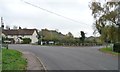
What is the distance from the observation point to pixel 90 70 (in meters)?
21.5

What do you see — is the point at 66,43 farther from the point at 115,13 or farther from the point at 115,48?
the point at 115,13

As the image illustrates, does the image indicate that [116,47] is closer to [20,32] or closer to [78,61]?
[78,61]

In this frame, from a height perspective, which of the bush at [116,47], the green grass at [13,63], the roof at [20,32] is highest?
the roof at [20,32]

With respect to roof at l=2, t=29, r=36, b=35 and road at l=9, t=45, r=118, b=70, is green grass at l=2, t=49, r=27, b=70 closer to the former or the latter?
road at l=9, t=45, r=118, b=70

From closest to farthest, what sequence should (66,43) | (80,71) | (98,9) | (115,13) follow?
(80,71), (115,13), (98,9), (66,43)

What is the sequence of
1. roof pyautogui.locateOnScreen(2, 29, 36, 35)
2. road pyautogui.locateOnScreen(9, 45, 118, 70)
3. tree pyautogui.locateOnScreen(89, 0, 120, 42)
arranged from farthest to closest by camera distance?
1. roof pyautogui.locateOnScreen(2, 29, 36, 35)
2. tree pyautogui.locateOnScreen(89, 0, 120, 42)
3. road pyautogui.locateOnScreen(9, 45, 118, 70)

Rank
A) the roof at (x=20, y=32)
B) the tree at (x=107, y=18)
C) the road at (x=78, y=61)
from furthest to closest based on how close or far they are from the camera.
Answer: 1. the roof at (x=20, y=32)
2. the tree at (x=107, y=18)
3. the road at (x=78, y=61)

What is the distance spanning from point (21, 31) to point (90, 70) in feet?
413

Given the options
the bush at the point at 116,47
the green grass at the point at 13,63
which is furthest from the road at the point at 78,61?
the bush at the point at 116,47

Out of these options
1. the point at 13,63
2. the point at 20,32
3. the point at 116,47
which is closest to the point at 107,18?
the point at 116,47

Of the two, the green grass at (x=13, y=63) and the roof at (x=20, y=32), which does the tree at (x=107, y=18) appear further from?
the roof at (x=20, y=32)

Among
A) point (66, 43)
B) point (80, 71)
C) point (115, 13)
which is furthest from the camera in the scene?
point (66, 43)

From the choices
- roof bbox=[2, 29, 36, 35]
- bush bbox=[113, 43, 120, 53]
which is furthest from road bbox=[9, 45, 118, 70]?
roof bbox=[2, 29, 36, 35]

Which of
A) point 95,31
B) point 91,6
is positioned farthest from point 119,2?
point 95,31
